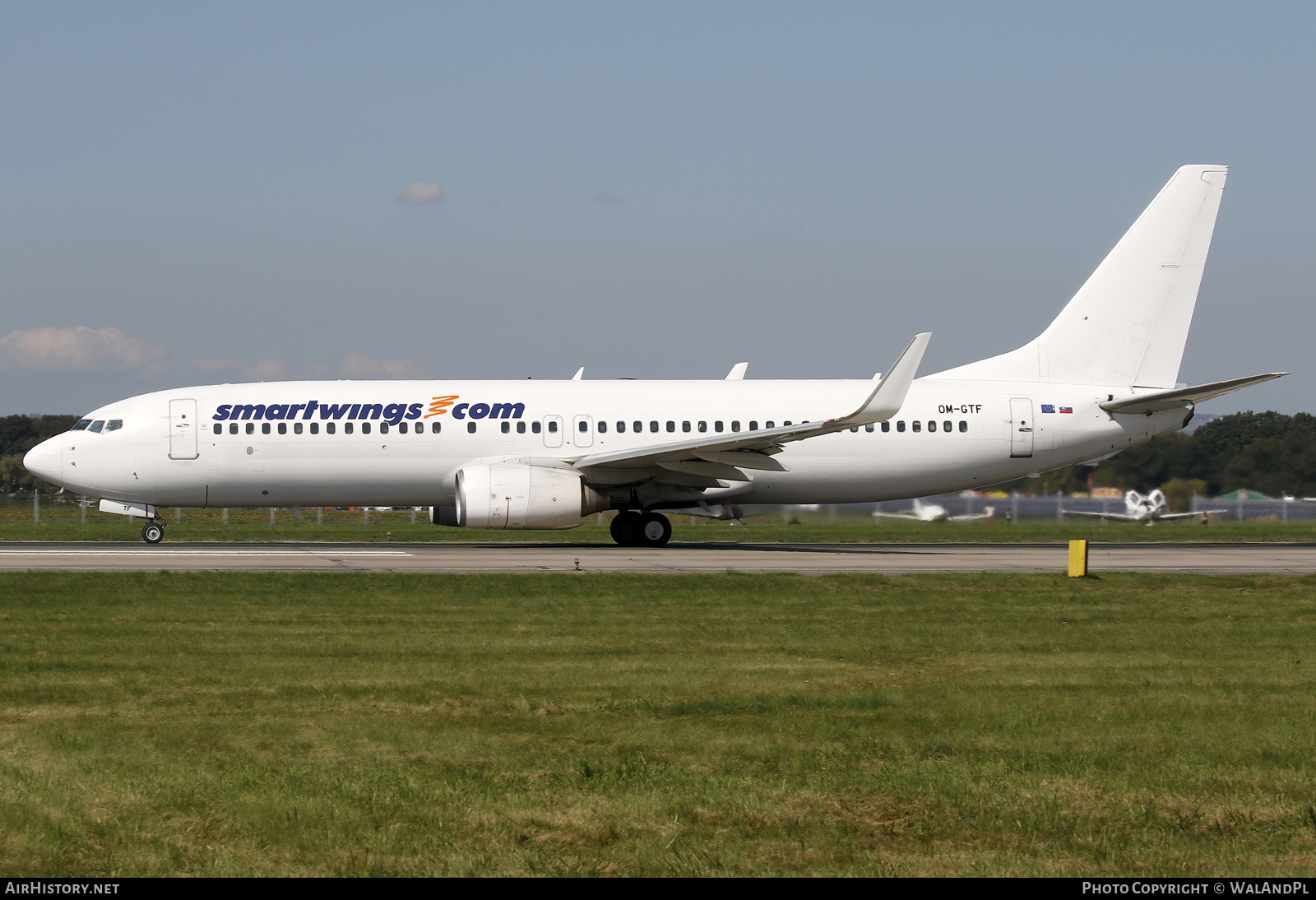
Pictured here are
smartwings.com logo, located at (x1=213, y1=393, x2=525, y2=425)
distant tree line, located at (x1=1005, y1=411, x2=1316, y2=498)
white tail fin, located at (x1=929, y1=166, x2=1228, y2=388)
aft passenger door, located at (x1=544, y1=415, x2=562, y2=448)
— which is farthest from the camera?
distant tree line, located at (x1=1005, y1=411, x2=1316, y2=498)

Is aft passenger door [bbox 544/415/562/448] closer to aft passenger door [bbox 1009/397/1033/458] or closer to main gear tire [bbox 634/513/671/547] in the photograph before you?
main gear tire [bbox 634/513/671/547]

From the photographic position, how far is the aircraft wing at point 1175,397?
25375 millimetres

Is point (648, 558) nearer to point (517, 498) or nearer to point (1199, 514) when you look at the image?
point (517, 498)

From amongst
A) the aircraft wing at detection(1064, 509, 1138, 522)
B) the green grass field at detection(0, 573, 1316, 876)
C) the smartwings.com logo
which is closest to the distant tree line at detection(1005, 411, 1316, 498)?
the aircraft wing at detection(1064, 509, 1138, 522)

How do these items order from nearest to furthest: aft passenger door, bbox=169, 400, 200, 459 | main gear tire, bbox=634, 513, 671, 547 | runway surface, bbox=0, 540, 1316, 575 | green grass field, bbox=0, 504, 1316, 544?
runway surface, bbox=0, 540, 1316, 575, aft passenger door, bbox=169, 400, 200, 459, main gear tire, bbox=634, 513, 671, 547, green grass field, bbox=0, 504, 1316, 544

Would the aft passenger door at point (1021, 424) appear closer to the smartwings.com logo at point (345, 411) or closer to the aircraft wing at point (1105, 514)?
the aircraft wing at point (1105, 514)

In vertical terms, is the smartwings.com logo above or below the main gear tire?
above

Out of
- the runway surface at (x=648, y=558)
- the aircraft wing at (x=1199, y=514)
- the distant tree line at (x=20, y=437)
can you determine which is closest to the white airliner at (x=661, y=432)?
the runway surface at (x=648, y=558)

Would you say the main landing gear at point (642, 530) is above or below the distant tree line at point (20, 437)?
below

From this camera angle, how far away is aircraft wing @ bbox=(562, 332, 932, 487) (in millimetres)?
23891

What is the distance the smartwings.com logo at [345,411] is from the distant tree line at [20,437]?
1803 inches

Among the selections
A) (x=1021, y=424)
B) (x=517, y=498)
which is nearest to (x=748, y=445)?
(x=517, y=498)

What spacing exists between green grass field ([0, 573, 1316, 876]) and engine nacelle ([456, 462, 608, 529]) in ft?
31.3

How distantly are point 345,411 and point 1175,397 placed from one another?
17.9 m
